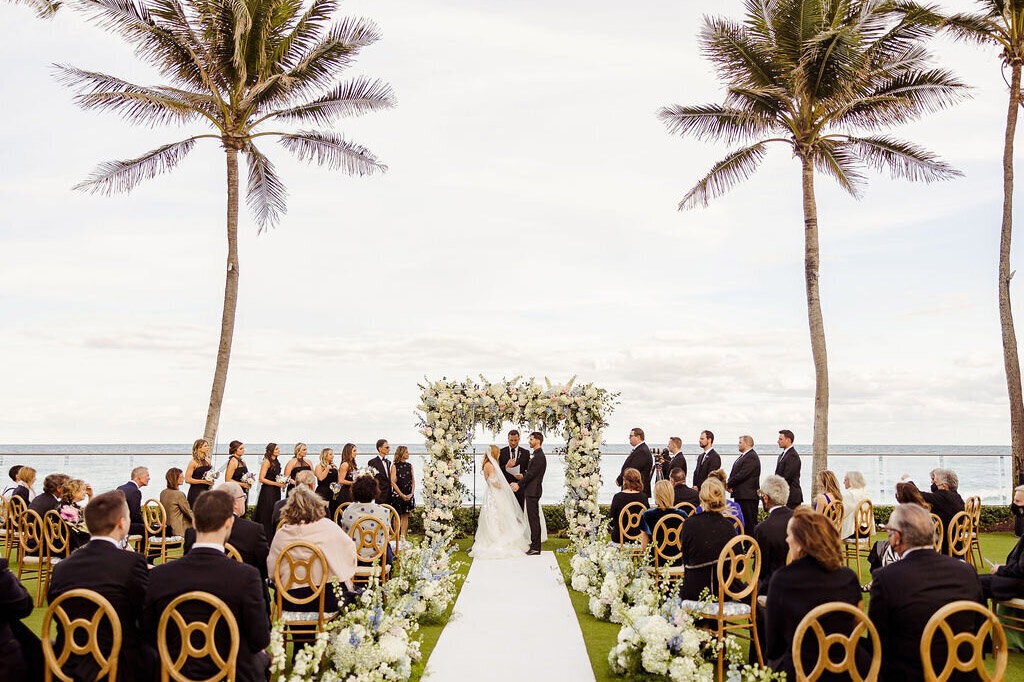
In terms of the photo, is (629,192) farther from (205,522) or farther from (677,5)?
(205,522)

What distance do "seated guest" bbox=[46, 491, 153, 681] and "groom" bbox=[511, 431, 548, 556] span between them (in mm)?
9029

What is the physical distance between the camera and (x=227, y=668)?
3.90m

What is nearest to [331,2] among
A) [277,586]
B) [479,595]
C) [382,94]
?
[382,94]

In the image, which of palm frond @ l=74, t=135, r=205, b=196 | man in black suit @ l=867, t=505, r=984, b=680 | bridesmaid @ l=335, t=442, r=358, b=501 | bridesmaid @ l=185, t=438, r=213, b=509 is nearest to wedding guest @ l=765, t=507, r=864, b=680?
man in black suit @ l=867, t=505, r=984, b=680

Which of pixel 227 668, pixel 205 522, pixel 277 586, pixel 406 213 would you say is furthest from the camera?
pixel 406 213

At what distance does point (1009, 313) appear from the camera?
15.6 metres

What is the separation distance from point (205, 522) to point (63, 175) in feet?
48.1

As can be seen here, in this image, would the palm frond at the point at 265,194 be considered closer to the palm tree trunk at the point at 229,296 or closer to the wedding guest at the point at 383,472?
the palm tree trunk at the point at 229,296

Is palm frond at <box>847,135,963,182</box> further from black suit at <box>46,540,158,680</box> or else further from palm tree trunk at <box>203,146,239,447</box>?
black suit at <box>46,540,158,680</box>

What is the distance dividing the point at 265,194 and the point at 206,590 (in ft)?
45.4

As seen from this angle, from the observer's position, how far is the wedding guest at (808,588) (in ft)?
14.2

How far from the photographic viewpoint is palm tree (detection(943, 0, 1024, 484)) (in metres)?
15.0

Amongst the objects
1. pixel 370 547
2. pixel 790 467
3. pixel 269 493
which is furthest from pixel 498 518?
pixel 370 547

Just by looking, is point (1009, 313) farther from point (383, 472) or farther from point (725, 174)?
point (383, 472)
